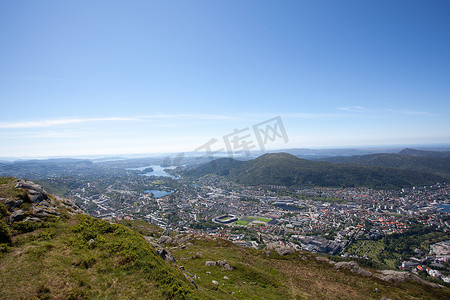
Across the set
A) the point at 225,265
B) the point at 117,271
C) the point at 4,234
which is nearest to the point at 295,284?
the point at 225,265

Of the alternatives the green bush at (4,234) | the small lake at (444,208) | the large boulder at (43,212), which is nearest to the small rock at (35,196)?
the large boulder at (43,212)

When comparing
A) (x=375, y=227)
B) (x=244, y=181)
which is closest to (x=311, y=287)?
(x=375, y=227)

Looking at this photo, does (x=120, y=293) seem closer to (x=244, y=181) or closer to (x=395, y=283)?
(x=395, y=283)

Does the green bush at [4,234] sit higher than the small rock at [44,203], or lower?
lower

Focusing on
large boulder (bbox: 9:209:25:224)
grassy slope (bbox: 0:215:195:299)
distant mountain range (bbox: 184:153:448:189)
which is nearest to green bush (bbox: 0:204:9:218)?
large boulder (bbox: 9:209:25:224)

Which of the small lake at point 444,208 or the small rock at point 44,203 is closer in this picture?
the small rock at point 44,203

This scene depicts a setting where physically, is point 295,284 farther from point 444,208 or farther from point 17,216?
point 444,208

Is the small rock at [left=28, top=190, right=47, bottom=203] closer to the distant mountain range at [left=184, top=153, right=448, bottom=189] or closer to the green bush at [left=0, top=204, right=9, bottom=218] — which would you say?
the green bush at [left=0, top=204, right=9, bottom=218]

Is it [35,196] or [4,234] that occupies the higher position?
[35,196]

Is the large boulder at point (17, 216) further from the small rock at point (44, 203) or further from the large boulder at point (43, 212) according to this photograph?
the small rock at point (44, 203)
